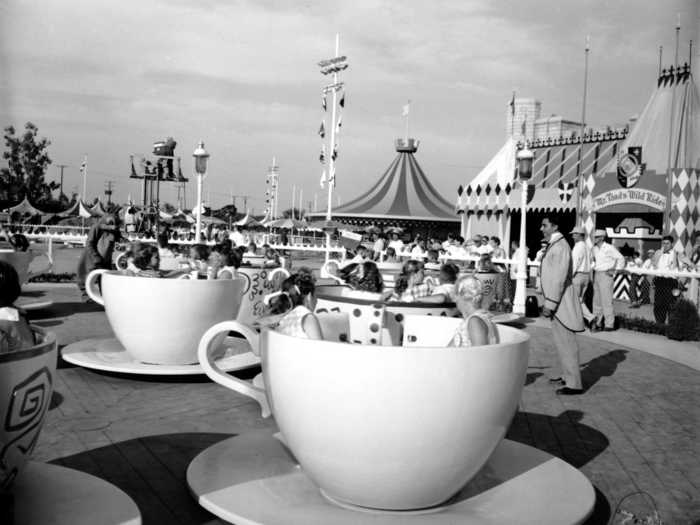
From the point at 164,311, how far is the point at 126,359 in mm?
598

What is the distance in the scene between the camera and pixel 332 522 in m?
2.34

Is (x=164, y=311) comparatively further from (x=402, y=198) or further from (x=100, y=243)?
(x=402, y=198)

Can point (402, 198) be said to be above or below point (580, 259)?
above

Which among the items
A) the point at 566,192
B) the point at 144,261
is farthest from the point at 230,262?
the point at 566,192

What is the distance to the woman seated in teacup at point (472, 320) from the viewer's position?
111 inches

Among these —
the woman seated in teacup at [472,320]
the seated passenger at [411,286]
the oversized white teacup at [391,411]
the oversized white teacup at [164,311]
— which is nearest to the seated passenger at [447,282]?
the seated passenger at [411,286]

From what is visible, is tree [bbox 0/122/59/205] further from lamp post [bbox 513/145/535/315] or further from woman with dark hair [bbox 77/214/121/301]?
lamp post [bbox 513/145/535/315]

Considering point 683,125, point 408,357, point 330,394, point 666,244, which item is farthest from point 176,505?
point 683,125

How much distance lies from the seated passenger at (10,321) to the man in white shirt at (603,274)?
312 inches

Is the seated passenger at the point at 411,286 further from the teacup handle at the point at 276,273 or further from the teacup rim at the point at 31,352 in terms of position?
the teacup rim at the point at 31,352

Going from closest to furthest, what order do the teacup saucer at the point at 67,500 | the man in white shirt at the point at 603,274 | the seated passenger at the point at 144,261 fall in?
the teacup saucer at the point at 67,500
the seated passenger at the point at 144,261
the man in white shirt at the point at 603,274

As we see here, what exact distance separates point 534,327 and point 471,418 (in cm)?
688

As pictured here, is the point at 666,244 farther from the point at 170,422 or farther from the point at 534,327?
the point at 170,422

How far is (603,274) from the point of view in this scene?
9.41m
